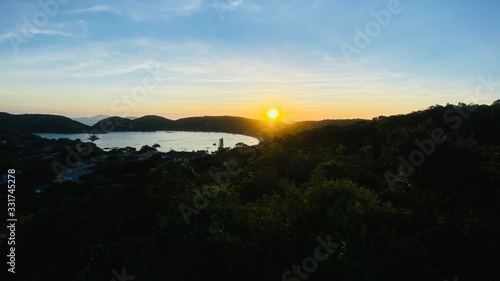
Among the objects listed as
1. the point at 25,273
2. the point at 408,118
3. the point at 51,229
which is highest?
the point at 408,118

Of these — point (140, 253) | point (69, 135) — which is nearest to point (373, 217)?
point (140, 253)

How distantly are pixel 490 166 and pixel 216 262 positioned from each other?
12.0 meters

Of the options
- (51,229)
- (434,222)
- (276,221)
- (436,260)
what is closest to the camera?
(436,260)

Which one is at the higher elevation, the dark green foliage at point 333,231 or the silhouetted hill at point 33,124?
the silhouetted hill at point 33,124

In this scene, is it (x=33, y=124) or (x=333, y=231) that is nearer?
(x=333, y=231)

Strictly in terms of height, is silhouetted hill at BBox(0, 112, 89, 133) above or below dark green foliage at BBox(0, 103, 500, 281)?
above

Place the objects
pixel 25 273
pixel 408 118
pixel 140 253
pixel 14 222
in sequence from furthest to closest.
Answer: pixel 408 118, pixel 14 222, pixel 25 273, pixel 140 253

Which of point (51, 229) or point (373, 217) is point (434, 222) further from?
point (51, 229)

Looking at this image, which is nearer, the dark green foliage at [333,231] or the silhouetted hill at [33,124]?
the dark green foliage at [333,231]

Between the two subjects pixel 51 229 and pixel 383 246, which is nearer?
pixel 383 246

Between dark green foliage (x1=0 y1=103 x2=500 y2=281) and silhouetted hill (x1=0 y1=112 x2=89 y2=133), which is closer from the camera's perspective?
dark green foliage (x1=0 y1=103 x2=500 y2=281)

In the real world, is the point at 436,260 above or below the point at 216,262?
above

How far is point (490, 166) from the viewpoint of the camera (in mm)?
13195

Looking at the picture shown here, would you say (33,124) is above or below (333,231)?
above
